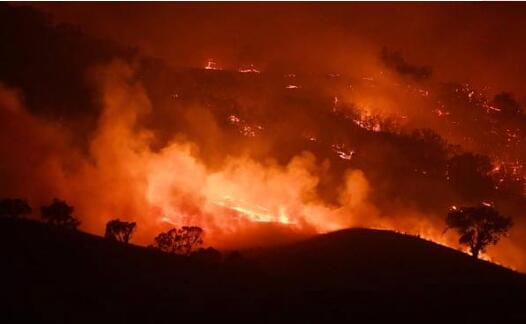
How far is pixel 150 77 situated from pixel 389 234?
136 m

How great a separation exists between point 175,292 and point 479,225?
51.0 metres

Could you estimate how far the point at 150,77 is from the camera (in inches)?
7785

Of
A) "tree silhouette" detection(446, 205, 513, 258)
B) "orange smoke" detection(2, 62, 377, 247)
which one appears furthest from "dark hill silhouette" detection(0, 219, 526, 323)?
"orange smoke" detection(2, 62, 377, 247)

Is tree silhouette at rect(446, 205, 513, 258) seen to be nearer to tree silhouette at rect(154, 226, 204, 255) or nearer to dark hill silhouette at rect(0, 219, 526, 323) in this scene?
dark hill silhouette at rect(0, 219, 526, 323)

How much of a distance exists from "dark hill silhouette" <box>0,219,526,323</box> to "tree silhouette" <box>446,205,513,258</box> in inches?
967

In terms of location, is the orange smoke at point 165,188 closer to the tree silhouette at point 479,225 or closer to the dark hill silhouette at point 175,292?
the tree silhouette at point 479,225

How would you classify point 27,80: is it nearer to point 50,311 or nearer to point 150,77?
point 150,77

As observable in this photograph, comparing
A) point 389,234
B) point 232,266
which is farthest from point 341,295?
point 389,234

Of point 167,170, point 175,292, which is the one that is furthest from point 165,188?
point 175,292

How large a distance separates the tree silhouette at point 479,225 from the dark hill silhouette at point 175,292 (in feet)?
80.6

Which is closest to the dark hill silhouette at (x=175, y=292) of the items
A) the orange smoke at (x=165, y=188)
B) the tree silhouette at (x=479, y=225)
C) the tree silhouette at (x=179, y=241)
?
the tree silhouette at (x=479, y=225)

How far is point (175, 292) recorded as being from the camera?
1690 inches

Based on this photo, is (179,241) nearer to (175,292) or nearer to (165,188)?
(175,292)

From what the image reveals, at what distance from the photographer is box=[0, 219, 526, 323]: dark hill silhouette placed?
124 feet
